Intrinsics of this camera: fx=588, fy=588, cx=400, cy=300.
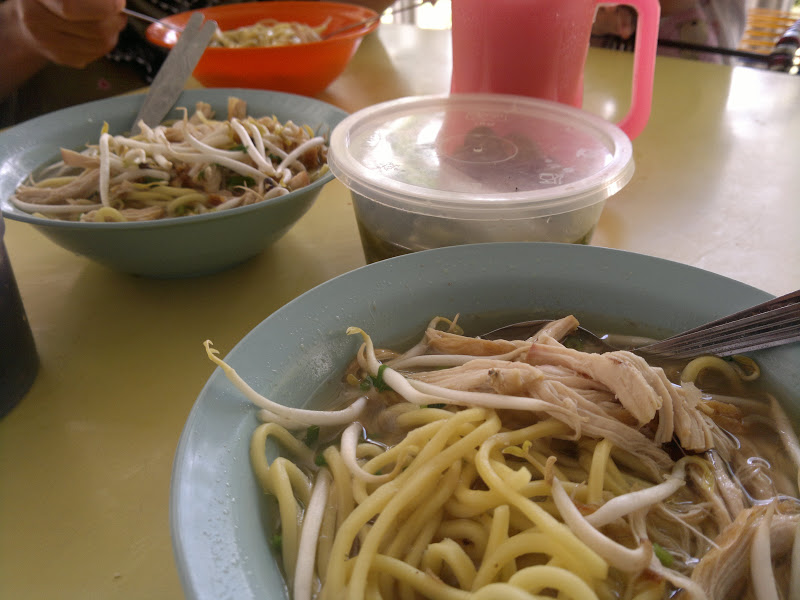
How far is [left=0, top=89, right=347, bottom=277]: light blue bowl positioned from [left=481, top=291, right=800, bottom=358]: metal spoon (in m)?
0.50

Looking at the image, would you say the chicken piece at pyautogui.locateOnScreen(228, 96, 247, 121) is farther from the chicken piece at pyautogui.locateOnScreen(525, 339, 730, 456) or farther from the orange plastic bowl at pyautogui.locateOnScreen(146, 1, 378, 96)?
the chicken piece at pyautogui.locateOnScreen(525, 339, 730, 456)

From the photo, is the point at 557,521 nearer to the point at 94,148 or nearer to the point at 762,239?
the point at 762,239

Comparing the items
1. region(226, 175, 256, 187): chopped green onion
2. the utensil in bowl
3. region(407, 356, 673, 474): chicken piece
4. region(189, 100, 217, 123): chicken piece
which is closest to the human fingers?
the utensil in bowl

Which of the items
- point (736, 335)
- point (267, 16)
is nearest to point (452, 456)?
point (736, 335)

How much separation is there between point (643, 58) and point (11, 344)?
1.12 metres

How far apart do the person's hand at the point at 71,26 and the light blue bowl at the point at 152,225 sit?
34 centimetres

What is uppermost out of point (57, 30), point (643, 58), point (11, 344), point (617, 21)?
point (57, 30)

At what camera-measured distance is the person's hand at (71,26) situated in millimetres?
1471

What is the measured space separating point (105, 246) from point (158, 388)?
0.23 meters

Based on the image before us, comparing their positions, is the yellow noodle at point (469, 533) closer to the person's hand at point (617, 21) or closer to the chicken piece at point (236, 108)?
the chicken piece at point (236, 108)

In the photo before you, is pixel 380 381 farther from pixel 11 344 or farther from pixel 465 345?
pixel 11 344

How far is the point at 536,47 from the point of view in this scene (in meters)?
1.03

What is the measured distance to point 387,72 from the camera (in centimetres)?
201

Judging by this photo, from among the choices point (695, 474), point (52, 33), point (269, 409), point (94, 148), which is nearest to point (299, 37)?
point (52, 33)
